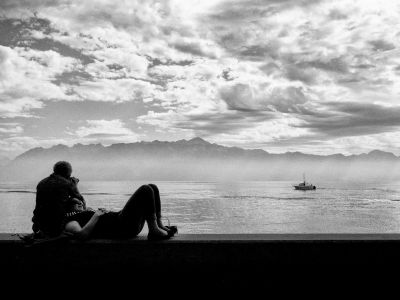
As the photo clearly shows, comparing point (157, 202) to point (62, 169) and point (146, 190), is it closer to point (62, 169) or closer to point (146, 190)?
point (146, 190)

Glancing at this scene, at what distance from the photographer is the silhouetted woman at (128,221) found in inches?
190

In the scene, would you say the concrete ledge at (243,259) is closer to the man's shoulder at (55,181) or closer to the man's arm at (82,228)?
the man's arm at (82,228)

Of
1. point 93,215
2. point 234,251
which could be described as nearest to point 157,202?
point 93,215

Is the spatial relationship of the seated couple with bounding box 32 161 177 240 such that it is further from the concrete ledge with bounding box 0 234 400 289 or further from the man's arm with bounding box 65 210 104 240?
the concrete ledge with bounding box 0 234 400 289

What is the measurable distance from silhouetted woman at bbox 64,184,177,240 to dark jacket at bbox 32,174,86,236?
0.12 m

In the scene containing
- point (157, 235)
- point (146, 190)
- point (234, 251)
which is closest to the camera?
point (234, 251)

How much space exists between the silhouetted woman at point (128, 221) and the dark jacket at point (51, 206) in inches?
4.6

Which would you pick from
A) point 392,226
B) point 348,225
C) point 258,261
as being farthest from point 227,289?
point 392,226

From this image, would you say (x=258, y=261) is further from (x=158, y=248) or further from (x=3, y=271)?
(x=3, y=271)

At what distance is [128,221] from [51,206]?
897 millimetres

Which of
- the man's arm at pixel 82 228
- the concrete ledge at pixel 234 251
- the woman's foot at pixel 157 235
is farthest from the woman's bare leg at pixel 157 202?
the man's arm at pixel 82 228

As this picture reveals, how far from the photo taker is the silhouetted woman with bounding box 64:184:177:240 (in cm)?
483

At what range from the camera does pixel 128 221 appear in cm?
491

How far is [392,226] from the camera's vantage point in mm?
68750
